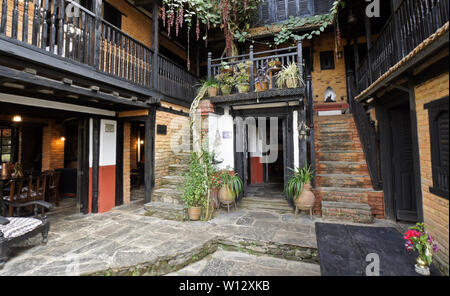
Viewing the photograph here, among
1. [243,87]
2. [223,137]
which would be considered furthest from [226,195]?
[243,87]

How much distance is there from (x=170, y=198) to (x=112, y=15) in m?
5.35

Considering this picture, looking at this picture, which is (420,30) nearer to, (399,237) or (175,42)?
(399,237)

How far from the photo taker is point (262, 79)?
497 cm

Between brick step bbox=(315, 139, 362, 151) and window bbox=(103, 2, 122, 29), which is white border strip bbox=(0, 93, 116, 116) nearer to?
window bbox=(103, 2, 122, 29)

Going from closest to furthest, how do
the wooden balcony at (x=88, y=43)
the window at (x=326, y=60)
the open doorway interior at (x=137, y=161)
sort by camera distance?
the wooden balcony at (x=88, y=43) < the open doorway interior at (x=137, y=161) < the window at (x=326, y=60)

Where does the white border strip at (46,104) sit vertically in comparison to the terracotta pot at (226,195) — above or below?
above

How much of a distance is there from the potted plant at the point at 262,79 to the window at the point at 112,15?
4375 millimetres

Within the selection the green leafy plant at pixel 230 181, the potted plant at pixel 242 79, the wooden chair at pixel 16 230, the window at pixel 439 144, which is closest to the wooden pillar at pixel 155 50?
the potted plant at pixel 242 79

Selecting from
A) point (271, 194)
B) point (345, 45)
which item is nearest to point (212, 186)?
point (271, 194)

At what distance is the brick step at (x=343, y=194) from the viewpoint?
14.4 feet

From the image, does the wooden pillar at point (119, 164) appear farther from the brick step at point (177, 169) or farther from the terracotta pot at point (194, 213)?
the terracotta pot at point (194, 213)

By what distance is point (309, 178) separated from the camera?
177 inches

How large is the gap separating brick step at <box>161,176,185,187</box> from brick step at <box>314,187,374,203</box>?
339 centimetres
